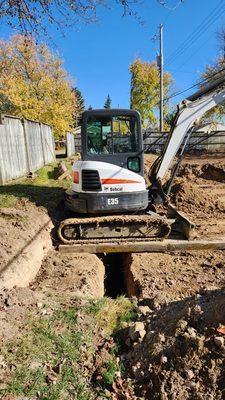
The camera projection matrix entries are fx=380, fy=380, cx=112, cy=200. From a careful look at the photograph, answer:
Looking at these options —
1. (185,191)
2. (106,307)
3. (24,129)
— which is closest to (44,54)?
(24,129)

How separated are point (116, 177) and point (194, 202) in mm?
4453

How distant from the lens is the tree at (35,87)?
32.5 meters

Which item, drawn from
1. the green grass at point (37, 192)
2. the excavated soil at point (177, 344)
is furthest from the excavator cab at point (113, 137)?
the excavated soil at point (177, 344)

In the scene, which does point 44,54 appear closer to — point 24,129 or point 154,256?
point 24,129

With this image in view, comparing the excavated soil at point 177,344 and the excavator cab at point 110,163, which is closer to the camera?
the excavated soil at point 177,344

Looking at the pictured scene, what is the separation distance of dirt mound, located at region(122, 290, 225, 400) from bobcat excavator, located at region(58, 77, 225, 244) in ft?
12.0

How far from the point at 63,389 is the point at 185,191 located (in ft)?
28.7

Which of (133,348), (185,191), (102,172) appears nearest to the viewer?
(133,348)

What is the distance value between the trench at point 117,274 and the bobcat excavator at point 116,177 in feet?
2.04

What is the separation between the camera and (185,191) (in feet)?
37.6

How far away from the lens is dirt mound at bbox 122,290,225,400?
3125 mm

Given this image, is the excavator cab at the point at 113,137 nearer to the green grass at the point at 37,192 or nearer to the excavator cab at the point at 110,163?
the excavator cab at the point at 110,163

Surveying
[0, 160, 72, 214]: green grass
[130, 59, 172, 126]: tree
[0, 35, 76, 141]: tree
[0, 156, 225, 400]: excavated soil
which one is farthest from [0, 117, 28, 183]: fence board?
[130, 59, 172, 126]: tree

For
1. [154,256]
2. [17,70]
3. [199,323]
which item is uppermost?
[17,70]
